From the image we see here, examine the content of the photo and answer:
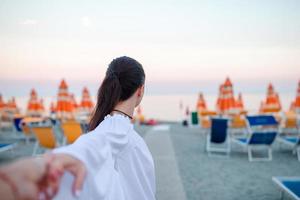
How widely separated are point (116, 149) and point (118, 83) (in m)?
0.44

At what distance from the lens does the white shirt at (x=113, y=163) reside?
0.84 meters

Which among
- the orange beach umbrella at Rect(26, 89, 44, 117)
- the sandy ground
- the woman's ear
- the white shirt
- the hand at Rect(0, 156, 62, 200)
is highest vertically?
the woman's ear

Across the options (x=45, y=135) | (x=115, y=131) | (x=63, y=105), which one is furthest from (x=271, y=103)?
(x=115, y=131)

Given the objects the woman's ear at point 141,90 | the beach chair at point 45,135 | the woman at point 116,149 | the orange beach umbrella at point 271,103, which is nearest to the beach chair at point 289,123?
the orange beach umbrella at point 271,103

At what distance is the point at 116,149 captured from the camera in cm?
115

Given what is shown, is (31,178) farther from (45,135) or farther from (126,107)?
(45,135)

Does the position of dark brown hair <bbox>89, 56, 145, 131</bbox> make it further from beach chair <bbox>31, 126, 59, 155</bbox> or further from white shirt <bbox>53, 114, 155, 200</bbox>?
beach chair <bbox>31, 126, 59, 155</bbox>

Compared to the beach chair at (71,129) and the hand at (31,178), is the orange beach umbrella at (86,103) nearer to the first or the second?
the beach chair at (71,129)

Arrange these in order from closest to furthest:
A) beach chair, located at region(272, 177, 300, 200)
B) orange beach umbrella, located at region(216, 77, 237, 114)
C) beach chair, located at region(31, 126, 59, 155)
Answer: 1. beach chair, located at region(272, 177, 300, 200)
2. beach chair, located at region(31, 126, 59, 155)
3. orange beach umbrella, located at region(216, 77, 237, 114)

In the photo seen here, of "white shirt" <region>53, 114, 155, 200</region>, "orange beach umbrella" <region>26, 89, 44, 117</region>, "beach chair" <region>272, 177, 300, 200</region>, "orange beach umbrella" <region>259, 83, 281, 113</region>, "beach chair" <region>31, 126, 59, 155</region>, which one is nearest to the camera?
Result: "white shirt" <region>53, 114, 155, 200</region>

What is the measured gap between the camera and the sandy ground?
4426 millimetres

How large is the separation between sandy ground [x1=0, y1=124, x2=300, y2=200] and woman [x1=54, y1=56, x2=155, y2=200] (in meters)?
2.74

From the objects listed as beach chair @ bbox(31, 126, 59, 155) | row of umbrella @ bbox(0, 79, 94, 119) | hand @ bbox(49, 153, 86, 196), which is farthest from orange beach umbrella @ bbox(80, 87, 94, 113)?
hand @ bbox(49, 153, 86, 196)

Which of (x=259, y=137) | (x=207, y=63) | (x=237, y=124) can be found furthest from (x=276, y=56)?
(x=259, y=137)
